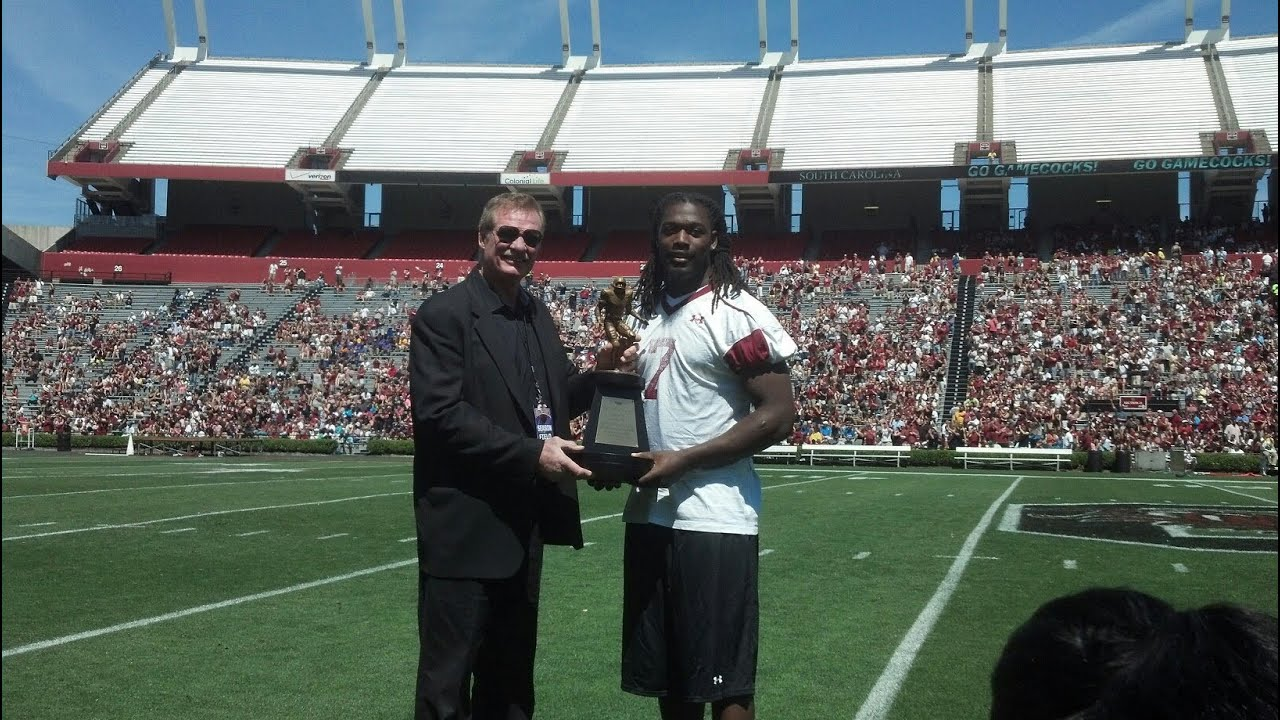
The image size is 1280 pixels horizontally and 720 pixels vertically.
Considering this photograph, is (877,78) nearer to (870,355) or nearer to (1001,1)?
(1001,1)

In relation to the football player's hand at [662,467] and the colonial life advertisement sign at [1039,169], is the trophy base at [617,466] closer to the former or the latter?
the football player's hand at [662,467]

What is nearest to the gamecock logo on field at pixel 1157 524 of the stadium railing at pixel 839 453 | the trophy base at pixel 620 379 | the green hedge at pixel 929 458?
the trophy base at pixel 620 379

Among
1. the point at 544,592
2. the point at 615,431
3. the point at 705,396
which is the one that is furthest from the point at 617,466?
the point at 544,592

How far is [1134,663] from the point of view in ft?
3.42

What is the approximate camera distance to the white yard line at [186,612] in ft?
20.3

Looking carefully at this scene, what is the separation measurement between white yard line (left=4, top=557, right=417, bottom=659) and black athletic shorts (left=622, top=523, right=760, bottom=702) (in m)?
4.37

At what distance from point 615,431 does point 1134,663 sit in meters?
2.31

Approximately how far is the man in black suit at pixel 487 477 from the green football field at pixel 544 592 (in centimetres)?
167

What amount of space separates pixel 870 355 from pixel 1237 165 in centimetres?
1539

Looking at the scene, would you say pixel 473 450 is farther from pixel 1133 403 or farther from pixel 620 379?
pixel 1133 403

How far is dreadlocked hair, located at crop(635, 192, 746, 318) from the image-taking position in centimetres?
344

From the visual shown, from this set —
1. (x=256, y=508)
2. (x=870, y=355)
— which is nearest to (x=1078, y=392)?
(x=870, y=355)

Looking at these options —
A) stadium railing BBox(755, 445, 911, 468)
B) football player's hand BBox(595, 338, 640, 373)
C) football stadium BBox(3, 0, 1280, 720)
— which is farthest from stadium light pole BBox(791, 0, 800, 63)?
football player's hand BBox(595, 338, 640, 373)

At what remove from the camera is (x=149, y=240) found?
150 ft
